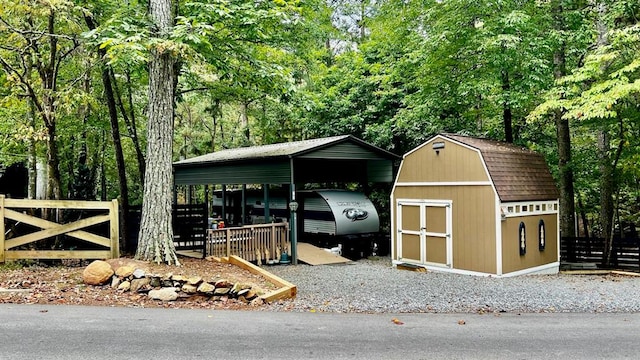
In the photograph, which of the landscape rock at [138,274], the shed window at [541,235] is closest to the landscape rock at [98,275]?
the landscape rock at [138,274]

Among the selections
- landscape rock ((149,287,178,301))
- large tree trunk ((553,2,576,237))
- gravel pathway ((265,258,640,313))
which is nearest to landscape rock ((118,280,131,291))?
landscape rock ((149,287,178,301))

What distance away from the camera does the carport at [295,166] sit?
41.4ft

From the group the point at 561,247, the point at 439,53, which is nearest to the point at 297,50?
the point at 439,53

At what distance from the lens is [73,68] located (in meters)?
14.5

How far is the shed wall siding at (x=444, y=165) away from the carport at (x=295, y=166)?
85.0 inches

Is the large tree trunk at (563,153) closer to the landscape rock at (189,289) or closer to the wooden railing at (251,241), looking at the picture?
the wooden railing at (251,241)

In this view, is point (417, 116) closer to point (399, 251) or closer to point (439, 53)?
point (439, 53)

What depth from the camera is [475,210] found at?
10688 millimetres

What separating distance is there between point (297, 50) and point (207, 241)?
6297 mm

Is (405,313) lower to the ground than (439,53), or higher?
lower

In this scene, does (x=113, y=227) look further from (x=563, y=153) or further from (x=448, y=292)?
(x=563, y=153)

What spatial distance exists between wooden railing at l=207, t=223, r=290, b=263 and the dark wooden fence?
8.51 metres

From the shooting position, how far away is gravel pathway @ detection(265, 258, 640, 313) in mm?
7223

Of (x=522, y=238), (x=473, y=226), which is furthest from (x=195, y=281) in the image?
(x=522, y=238)
